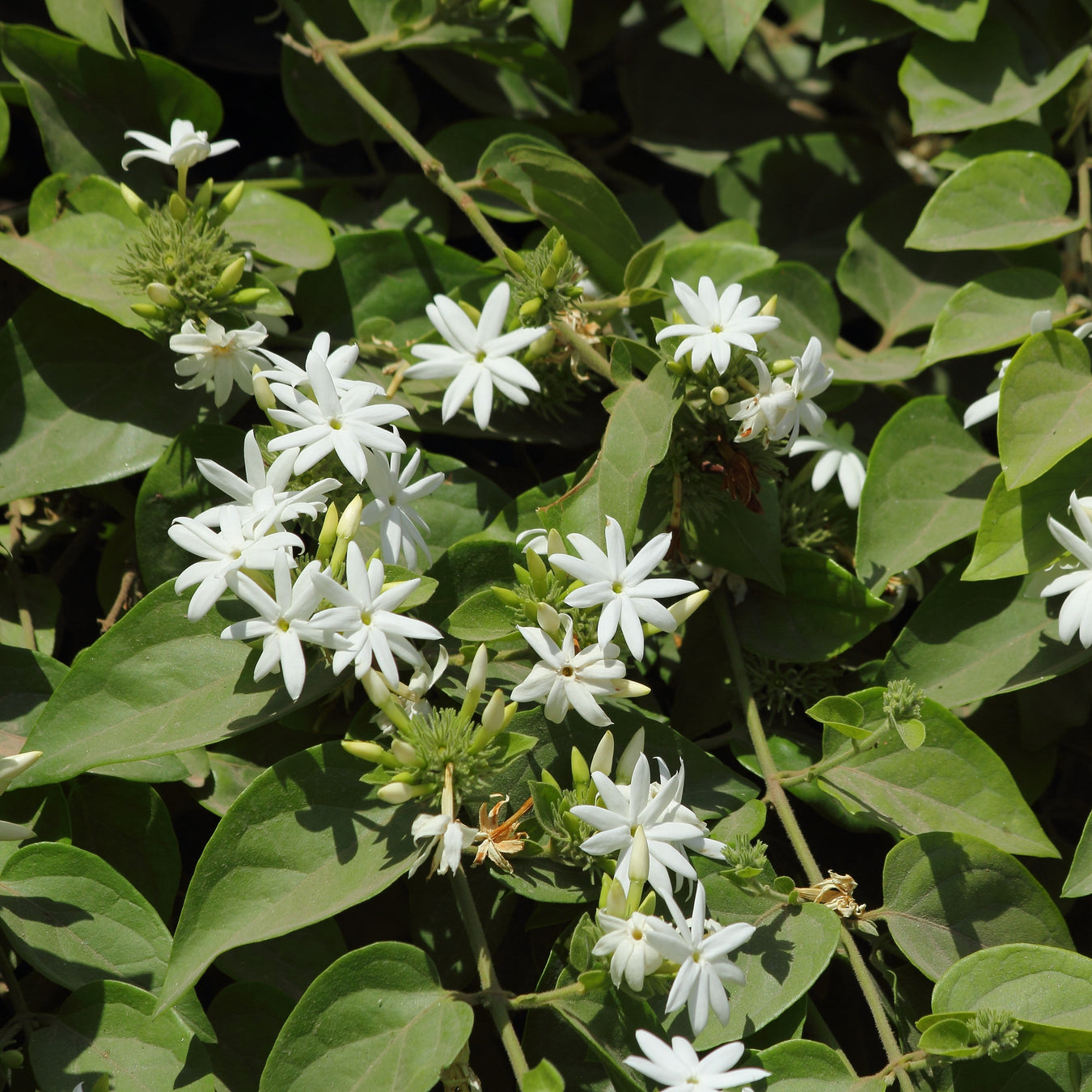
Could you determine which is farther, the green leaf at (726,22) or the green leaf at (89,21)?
the green leaf at (726,22)

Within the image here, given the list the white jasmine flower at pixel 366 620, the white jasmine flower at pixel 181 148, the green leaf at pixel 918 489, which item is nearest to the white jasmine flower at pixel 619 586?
the white jasmine flower at pixel 366 620

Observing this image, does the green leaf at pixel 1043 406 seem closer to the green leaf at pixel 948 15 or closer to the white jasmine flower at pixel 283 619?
the green leaf at pixel 948 15

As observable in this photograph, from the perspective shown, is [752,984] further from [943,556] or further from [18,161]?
[18,161]

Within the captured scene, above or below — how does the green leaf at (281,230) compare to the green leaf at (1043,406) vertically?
above

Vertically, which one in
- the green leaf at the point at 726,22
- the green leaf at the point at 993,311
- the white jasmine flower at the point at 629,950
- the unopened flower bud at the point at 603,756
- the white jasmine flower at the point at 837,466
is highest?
the green leaf at the point at 726,22

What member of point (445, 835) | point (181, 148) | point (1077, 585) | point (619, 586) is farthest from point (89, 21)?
point (1077, 585)

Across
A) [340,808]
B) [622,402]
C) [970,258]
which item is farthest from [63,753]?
[970,258]
